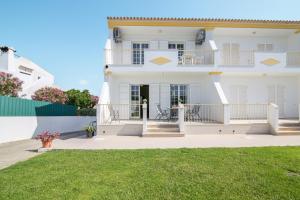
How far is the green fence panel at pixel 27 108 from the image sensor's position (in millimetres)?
10126

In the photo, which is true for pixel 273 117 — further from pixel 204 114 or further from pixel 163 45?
pixel 163 45

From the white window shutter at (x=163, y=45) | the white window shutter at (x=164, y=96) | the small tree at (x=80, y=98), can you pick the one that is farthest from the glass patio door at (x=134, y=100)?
the small tree at (x=80, y=98)

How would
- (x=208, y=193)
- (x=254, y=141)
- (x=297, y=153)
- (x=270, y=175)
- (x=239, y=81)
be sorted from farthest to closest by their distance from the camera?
(x=239, y=81) < (x=254, y=141) < (x=297, y=153) < (x=270, y=175) < (x=208, y=193)

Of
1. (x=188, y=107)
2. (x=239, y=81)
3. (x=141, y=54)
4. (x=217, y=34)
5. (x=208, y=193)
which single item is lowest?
(x=208, y=193)

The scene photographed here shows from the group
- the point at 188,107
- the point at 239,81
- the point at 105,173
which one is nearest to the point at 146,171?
the point at 105,173

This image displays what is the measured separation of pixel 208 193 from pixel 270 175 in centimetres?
192

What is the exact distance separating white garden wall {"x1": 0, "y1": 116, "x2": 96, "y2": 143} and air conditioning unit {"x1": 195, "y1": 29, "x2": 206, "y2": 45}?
11.7 m

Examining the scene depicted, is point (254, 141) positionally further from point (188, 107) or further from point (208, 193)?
point (208, 193)

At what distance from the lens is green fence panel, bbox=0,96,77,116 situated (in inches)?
399

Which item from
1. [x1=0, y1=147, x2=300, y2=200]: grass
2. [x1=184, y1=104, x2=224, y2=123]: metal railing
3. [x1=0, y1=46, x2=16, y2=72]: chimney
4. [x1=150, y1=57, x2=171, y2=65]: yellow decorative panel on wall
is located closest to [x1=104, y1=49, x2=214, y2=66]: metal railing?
[x1=150, y1=57, x2=171, y2=65]: yellow decorative panel on wall

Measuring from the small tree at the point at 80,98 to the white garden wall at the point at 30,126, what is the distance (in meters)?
7.53

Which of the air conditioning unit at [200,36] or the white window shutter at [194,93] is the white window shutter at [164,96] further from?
the air conditioning unit at [200,36]

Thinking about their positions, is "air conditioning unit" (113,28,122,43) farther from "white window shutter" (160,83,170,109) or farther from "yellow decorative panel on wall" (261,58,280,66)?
"yellow decorative panel on wall" (261,58,280,66)

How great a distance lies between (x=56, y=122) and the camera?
14.5 meters
